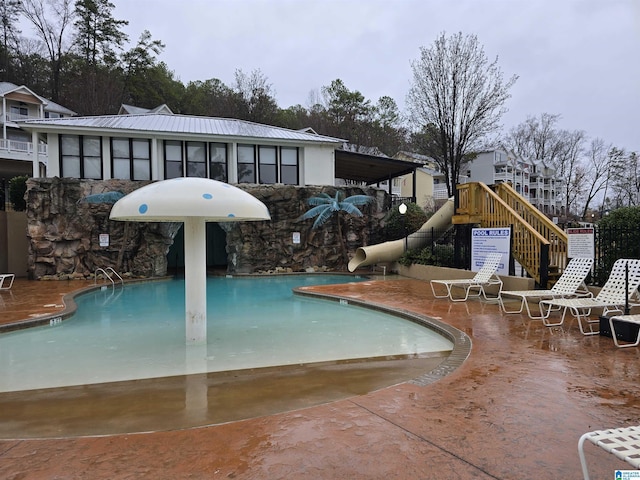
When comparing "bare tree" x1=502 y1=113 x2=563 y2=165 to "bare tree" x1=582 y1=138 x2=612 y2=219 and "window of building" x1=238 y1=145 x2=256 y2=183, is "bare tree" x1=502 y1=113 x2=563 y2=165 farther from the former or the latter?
"window of building" x1=238 y1=145 x2=256 y2=183

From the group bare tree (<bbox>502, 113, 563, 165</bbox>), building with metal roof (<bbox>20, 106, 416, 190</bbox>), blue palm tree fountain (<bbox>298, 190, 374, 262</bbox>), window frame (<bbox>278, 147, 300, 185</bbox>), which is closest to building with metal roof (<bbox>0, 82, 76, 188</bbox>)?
building with metal roof (<bbox>20, 106, 416, 190</bbox>)

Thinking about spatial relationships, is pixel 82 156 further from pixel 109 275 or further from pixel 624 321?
pixel 624 321

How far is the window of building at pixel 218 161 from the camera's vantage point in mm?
21969

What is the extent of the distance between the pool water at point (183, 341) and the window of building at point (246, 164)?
1129 cm

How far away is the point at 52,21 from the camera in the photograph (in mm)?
41062

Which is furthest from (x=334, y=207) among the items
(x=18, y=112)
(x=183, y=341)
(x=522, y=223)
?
(x=18, y=112)

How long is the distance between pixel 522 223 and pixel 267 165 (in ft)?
A: 48.7

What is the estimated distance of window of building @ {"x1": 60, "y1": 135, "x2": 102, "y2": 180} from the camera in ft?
65.7

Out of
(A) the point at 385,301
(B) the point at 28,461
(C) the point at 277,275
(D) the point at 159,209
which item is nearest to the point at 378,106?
(C) the point at 277,275

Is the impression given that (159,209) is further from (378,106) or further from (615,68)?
(615,68)

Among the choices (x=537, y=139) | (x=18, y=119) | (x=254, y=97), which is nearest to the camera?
(x=18, y=119)

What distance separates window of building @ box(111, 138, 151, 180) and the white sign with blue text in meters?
16.4

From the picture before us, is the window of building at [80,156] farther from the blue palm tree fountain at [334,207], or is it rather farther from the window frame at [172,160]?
the blue palm tree fountain at [334,207]

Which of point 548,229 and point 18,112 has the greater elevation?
point 18,112
